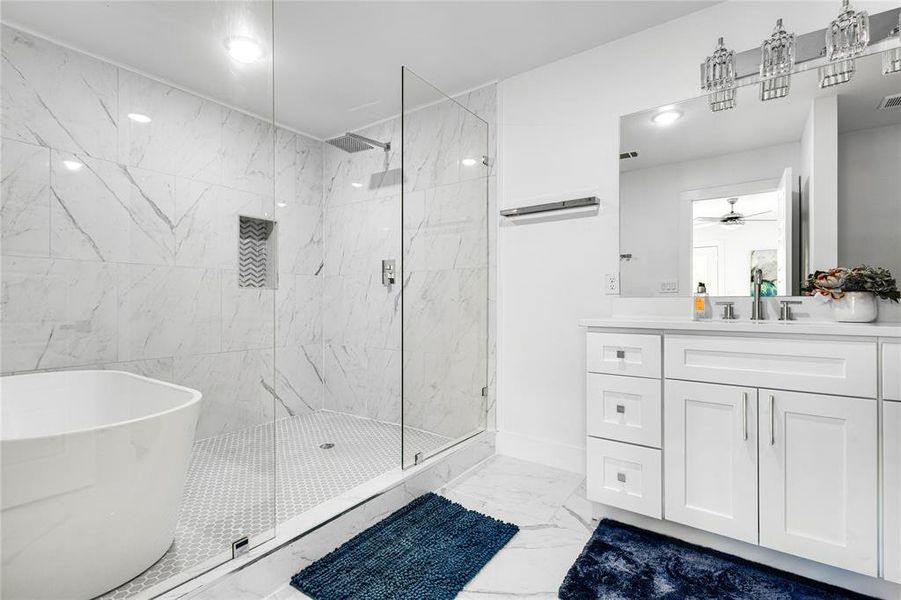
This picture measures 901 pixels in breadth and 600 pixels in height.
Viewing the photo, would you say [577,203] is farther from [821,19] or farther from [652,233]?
[821,19]

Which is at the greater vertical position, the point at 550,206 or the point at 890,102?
the point at 890,102

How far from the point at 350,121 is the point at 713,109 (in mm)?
2510

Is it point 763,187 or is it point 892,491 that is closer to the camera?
point 892,491

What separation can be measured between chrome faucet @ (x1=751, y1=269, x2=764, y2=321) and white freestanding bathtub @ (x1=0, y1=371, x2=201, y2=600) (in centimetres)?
232

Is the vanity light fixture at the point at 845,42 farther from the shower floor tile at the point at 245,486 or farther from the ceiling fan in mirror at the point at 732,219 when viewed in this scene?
the shower floor tile at the point at 245,486

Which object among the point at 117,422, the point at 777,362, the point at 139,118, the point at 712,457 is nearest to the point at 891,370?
the point at 777,362

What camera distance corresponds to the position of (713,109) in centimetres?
209

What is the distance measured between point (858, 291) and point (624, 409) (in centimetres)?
99

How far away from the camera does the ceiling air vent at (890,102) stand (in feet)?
5.58

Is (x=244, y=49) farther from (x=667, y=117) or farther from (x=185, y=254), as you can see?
(x=667, y=117)

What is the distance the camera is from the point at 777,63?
6.22 ft

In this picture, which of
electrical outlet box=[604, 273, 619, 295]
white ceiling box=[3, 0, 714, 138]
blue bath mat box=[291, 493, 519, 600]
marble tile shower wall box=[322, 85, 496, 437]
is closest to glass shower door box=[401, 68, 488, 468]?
marble tile shower wall box=[322, 85, 496, 437]

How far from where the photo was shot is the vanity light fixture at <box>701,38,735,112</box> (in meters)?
2.00

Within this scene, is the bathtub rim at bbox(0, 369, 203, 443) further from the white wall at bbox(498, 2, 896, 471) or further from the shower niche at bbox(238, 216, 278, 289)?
the white wall at bbox(498, 2, 896, 471)
